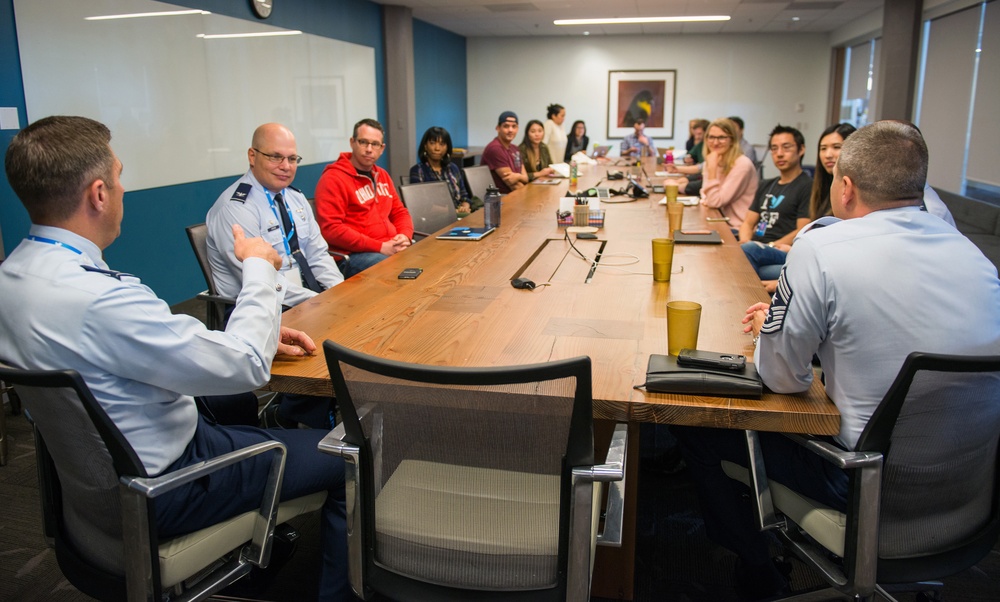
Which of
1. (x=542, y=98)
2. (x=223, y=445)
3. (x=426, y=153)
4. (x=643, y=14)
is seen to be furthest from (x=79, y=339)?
(x=542, y=98)

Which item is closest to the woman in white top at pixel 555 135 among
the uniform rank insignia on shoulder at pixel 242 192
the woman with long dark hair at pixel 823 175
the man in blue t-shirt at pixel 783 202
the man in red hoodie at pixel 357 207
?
the man in blue t-shirt at pixel 783 202

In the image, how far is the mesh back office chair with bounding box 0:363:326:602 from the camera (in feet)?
4.19

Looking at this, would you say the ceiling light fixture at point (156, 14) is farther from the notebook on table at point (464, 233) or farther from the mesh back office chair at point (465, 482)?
the mesh back office chair at point (465, 482)

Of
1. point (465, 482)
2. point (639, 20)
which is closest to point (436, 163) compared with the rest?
point (465, 482)

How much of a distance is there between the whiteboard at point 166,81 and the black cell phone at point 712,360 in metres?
4.16

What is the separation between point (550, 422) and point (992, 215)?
5.24 m

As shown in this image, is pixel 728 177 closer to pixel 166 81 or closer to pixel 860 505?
pixel 860 505

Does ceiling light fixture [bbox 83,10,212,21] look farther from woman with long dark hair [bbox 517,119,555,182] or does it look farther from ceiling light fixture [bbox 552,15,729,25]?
ceiling light fixture [bbox 552,15,729,25]

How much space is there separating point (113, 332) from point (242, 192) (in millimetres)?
1625

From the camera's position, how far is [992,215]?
17.1 ft

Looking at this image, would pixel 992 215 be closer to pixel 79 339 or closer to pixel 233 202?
pixel 233 202

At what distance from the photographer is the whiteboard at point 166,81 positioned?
4.36 meters

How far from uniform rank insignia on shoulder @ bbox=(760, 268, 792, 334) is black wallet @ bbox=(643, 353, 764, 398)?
0.36 feet

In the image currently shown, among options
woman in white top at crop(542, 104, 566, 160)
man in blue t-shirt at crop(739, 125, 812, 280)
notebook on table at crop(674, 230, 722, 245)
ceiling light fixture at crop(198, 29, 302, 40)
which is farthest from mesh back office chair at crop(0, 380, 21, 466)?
woman in white top at crop(542, 104, 566, 160)
